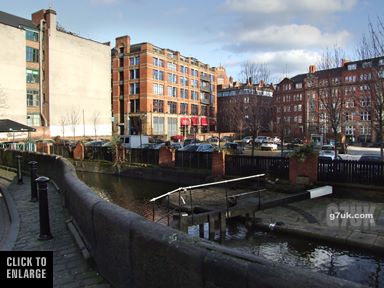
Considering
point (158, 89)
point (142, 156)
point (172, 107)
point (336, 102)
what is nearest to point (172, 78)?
point (158, 89)

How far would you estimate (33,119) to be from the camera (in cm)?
5128

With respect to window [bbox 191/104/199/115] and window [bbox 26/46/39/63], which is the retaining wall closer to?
window [bbox 26/46/39/63]

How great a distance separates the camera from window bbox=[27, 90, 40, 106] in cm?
5091

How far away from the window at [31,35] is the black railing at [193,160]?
39927 mm

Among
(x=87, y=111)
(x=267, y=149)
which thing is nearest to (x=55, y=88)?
(x=87, y=111)

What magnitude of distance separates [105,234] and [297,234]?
7.86 m

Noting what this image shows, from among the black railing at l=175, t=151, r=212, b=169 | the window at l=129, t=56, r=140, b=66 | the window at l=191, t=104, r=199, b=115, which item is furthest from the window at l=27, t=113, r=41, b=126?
the window at l=191, t=104, r=199, b=115

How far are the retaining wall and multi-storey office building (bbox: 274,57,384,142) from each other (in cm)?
1747

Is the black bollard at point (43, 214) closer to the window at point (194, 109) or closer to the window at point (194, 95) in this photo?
the window at point (194, 109)

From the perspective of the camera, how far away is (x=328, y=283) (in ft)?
7.32

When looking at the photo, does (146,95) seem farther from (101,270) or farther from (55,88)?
(101,270)

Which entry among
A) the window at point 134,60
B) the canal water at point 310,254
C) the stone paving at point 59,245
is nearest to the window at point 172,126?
the window at point 134,60

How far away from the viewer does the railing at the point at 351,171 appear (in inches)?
592

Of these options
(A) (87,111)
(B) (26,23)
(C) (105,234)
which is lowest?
(C) (105,234)
